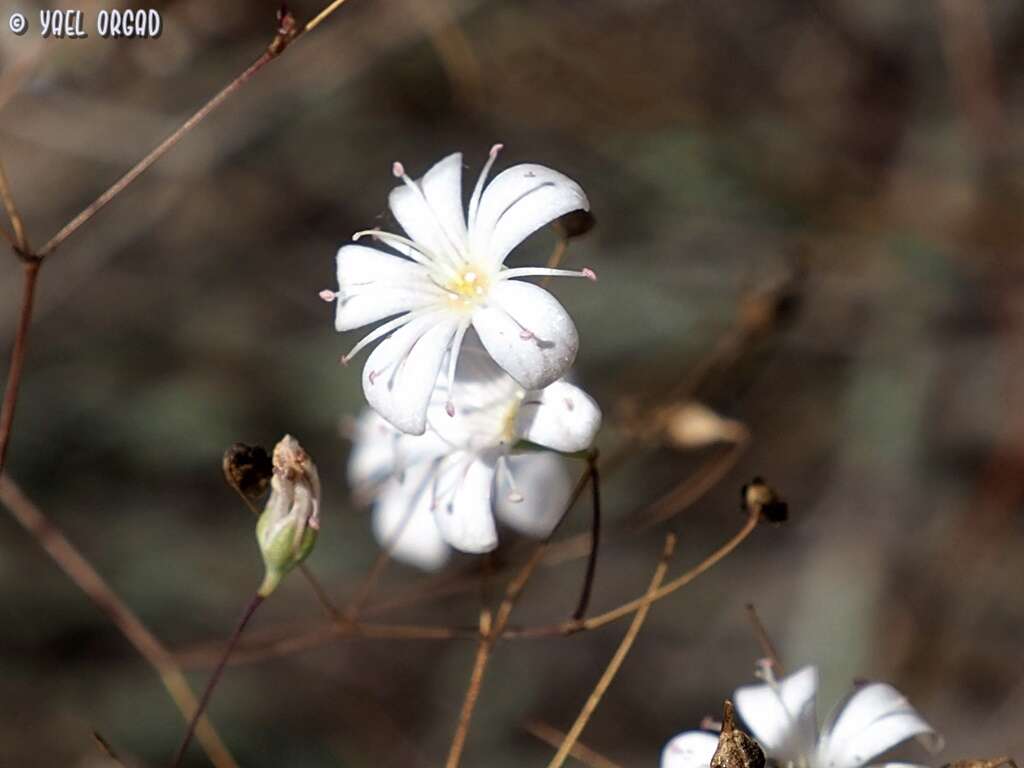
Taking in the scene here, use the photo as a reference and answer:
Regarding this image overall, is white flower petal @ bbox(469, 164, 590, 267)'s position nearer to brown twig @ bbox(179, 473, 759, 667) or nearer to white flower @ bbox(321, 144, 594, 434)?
white flower @ bbox(321, 144, 594, 434)

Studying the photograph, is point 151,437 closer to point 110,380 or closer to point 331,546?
point 110,380

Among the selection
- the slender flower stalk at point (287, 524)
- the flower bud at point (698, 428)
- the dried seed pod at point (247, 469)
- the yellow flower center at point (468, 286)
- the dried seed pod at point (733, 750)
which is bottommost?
the dried seed pod at point (733, 750)

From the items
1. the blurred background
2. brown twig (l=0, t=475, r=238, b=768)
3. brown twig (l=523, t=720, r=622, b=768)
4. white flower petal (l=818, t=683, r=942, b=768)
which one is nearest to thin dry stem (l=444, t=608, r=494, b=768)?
brown twig (l=523, t=720, r=622, b=768)

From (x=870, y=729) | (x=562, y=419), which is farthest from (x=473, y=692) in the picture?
(x=870, y=729)

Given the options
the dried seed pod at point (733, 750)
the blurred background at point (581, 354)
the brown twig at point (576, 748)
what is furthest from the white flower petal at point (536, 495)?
the blurred background at point (581, 354)

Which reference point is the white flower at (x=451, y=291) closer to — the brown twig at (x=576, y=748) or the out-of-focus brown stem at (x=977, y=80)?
the brown twig at (x=576, y=748)

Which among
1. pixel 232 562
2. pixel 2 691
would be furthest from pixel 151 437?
pixel 2 691
